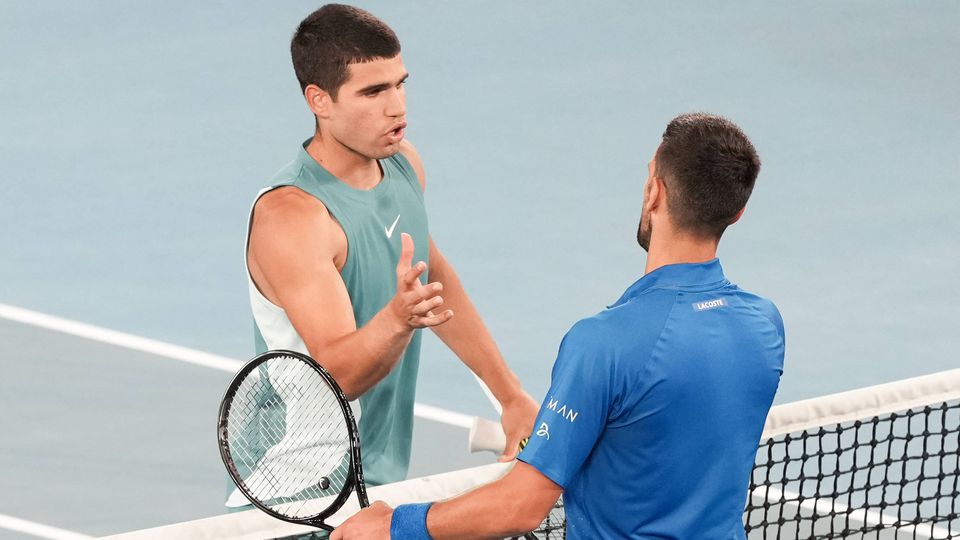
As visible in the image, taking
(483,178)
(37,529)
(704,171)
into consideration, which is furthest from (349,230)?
(483,178)

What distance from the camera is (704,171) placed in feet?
9.51

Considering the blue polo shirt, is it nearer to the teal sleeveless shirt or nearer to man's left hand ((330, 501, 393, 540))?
man's left hand ((330, 501, 393, 540))

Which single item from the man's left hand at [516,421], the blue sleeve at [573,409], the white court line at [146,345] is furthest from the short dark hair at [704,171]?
the white court line at [146,345]

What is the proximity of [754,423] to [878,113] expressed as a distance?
1003 centimetres

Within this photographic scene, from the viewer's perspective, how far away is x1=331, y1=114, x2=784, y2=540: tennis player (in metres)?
2.79

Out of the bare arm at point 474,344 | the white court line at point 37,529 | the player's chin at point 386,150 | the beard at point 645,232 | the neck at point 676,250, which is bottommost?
the white court line at point 37,529

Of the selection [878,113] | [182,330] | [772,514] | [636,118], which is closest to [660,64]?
[636,118]

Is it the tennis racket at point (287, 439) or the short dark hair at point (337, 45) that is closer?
the tennis racket at point (287, 439)

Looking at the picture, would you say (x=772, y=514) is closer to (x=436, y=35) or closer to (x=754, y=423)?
(x=754, y=423)

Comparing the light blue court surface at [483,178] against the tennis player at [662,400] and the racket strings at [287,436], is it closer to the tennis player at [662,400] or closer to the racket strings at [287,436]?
the racket strings at [287,436]

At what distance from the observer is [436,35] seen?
13555mm

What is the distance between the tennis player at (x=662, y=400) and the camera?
279 cm

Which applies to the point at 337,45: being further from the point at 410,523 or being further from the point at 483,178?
the point at 483,178

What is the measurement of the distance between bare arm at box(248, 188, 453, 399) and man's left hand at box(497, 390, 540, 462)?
404mm
